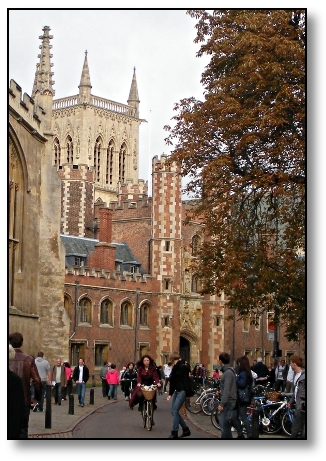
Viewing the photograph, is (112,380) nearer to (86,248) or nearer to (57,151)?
(86,248)

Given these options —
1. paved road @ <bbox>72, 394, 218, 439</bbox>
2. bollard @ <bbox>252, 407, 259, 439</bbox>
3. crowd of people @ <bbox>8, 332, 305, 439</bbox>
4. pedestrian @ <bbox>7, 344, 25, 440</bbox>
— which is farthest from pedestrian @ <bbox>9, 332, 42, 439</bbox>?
bollard @ <bbox>252, 407, 259, 439</bbox>

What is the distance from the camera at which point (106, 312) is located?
172ft

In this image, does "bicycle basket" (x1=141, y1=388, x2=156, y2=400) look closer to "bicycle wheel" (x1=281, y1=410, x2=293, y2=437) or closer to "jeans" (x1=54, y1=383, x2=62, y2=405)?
"bicycle wheel" (x1=281, y1=410, x2=293, y2=437)

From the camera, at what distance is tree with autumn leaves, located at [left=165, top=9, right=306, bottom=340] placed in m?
17.9

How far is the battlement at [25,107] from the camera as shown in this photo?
21.9 metres

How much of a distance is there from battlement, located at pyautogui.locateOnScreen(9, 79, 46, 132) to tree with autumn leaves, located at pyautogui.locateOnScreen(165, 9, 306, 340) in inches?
140

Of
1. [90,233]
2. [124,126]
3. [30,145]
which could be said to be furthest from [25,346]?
[124,126]

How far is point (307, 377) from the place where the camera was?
14648 millimetres

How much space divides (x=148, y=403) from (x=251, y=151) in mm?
5501

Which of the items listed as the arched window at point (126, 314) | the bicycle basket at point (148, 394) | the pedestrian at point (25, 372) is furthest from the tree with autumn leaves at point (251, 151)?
the arched window at point (126, 314)

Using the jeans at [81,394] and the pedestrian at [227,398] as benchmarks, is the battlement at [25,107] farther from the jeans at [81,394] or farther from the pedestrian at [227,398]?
the pedestrian at [227,398]

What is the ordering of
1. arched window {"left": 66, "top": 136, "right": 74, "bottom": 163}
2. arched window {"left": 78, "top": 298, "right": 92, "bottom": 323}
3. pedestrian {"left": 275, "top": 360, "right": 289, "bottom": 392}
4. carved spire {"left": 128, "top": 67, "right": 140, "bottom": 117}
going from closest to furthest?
pedestrian {"left": 275, "top": 360, "right": 289, "bottom": 392} < arched window {"left": 78, "top": 298, "right": 92, "bottom": 323} < arched window {"left": 66, "top": 136, "right": 74, "bottom": 163} < carved spire {"left": 128, "top": 67, "right": 140, "bottom": 117}

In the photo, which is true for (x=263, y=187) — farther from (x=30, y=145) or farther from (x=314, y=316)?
(x=30, y=145)

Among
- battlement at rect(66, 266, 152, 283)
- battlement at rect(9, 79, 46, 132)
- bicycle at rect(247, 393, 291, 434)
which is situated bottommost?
bicycle at rect(247, 393, 291, 434)
